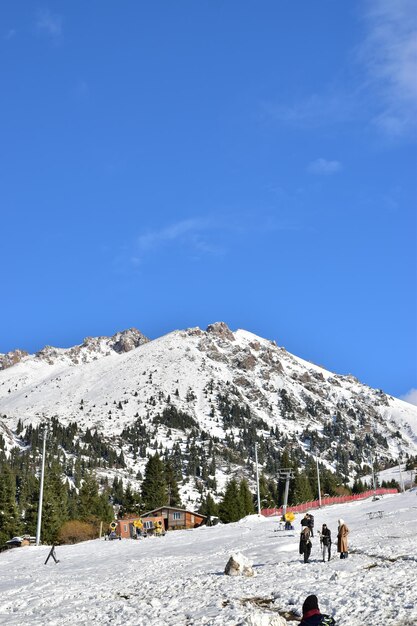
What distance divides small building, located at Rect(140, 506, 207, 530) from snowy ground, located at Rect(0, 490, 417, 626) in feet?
206

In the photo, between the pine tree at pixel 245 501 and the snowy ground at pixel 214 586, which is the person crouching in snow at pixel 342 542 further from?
the pine tree at pixel 245 501

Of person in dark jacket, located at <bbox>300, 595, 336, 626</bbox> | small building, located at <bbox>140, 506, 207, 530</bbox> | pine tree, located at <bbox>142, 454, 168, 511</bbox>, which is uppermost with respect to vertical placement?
pine tree, located at <bbox>142, 454, 168, 511</bbox>

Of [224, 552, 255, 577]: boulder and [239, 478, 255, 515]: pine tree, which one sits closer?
[224, 552, 255, 577]: boulder

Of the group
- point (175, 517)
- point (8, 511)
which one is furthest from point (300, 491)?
point (8, 511)

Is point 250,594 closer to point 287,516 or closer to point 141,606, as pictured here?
point 141,606

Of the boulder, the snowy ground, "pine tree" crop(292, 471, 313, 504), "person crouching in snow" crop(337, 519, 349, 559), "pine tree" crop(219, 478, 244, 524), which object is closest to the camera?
the snowy ground

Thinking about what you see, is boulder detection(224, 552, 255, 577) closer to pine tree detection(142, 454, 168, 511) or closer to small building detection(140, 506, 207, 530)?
small building detection(140, 506, 207, 530)

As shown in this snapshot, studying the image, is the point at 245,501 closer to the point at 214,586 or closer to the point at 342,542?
the point at 342,542

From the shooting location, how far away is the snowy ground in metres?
18.2

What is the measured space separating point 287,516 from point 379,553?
58.9 ft

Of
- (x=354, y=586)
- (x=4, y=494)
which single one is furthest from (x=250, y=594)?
(x=4, y=494)

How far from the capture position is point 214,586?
2339 cm

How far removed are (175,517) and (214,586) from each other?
8209 centimetres

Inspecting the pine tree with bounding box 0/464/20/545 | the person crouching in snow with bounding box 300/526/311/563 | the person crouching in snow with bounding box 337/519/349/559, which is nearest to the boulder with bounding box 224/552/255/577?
the person crouching in snow with bounding box 300/526/311/563
